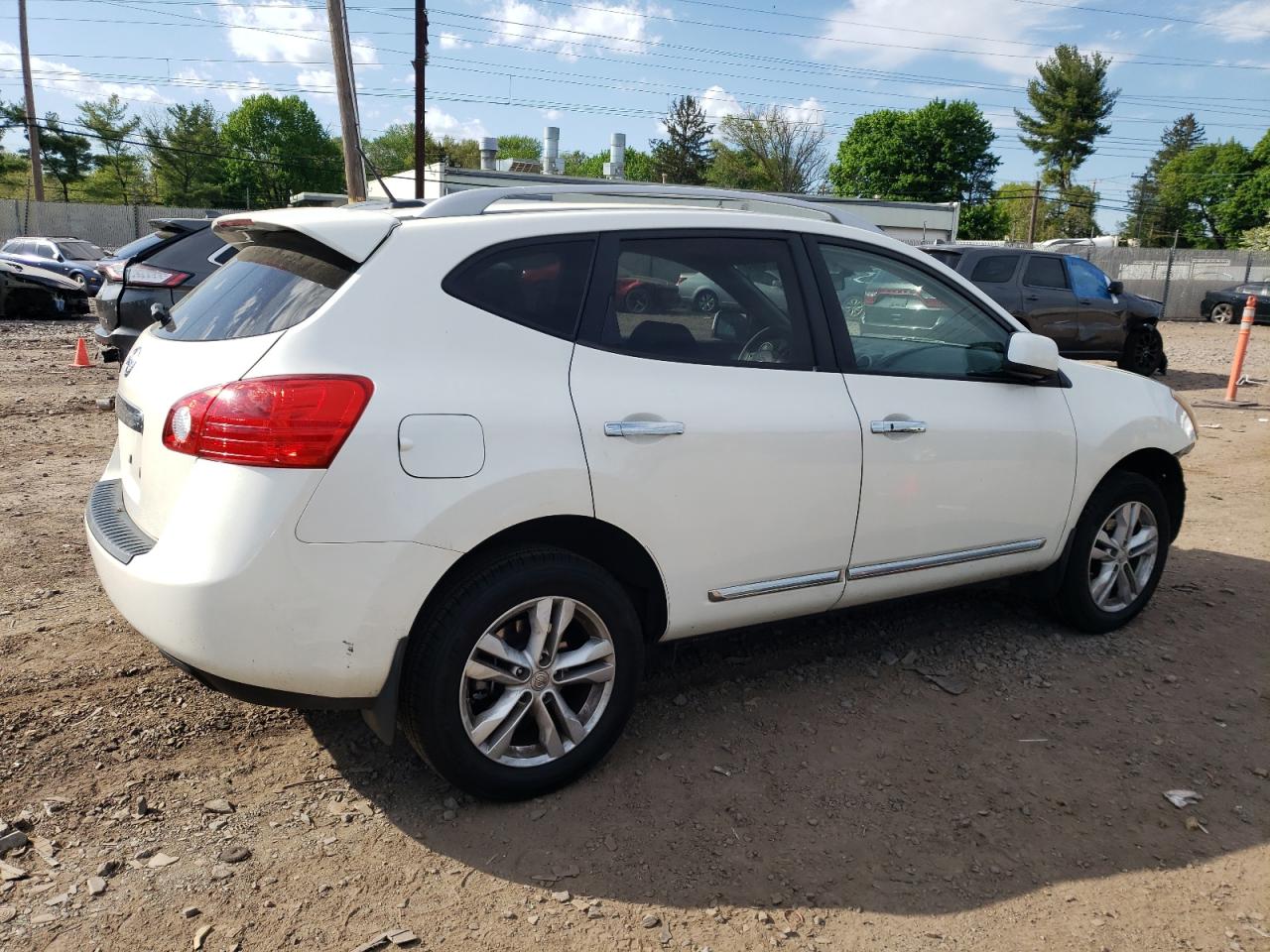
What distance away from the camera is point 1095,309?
13508 millimetres

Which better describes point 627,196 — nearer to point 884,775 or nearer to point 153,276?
point 884,775

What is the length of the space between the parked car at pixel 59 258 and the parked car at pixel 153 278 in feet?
47.2

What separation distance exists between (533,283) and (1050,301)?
12.0 metres

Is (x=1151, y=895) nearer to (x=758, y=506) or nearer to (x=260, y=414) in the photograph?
(x=758, y=506)

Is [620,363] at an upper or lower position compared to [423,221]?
lower

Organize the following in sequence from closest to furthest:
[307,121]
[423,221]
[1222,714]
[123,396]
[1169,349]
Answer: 1. [423,221]
2. [123,396]
3. [1222,714]
4. [1169,349]
5. [307,121]

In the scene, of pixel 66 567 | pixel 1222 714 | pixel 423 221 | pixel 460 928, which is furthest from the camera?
pixel 66 567

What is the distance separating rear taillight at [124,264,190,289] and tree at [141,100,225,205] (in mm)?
70916

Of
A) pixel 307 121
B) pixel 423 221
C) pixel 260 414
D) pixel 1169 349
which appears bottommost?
pixel 1169 349

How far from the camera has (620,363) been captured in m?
2.99

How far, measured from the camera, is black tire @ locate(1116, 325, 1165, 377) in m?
14.1

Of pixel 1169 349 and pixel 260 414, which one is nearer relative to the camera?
pixel 260 414

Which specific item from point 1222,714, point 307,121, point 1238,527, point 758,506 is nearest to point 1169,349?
point 1238,527

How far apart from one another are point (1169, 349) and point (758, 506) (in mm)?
20544
